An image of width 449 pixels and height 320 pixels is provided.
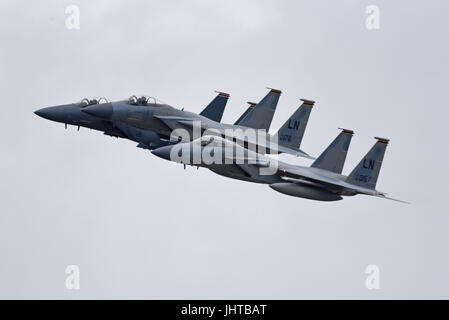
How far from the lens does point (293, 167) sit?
50.0 meters

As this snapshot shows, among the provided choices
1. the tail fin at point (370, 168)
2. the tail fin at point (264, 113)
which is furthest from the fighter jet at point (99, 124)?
the tail fin at point (370, 168)

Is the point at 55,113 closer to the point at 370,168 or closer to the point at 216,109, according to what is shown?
the point at 216,109

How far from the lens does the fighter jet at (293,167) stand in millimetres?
48281

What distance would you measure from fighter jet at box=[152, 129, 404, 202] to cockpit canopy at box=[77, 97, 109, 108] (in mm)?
7162

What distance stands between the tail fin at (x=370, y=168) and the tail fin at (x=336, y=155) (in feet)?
3.25

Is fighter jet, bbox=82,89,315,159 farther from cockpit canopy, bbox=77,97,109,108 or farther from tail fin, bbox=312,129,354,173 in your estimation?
tail fin, bbox=312,129,354,173

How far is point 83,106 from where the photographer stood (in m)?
53.7

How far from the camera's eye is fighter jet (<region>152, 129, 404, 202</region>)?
48.3 meters

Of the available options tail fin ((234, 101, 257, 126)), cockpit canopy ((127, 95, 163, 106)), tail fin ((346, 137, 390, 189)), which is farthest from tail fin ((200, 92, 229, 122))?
tail fin ((346, 137, 390, 189))

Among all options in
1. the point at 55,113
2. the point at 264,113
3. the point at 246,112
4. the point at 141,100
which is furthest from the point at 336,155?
the point at 55,113

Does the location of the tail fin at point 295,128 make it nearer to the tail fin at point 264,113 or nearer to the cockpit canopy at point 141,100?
the tail fin at point 264,113

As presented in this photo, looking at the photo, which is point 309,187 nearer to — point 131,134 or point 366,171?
point 366,171

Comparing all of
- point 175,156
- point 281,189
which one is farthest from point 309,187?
point 175,156

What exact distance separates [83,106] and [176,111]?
4.33 metres
